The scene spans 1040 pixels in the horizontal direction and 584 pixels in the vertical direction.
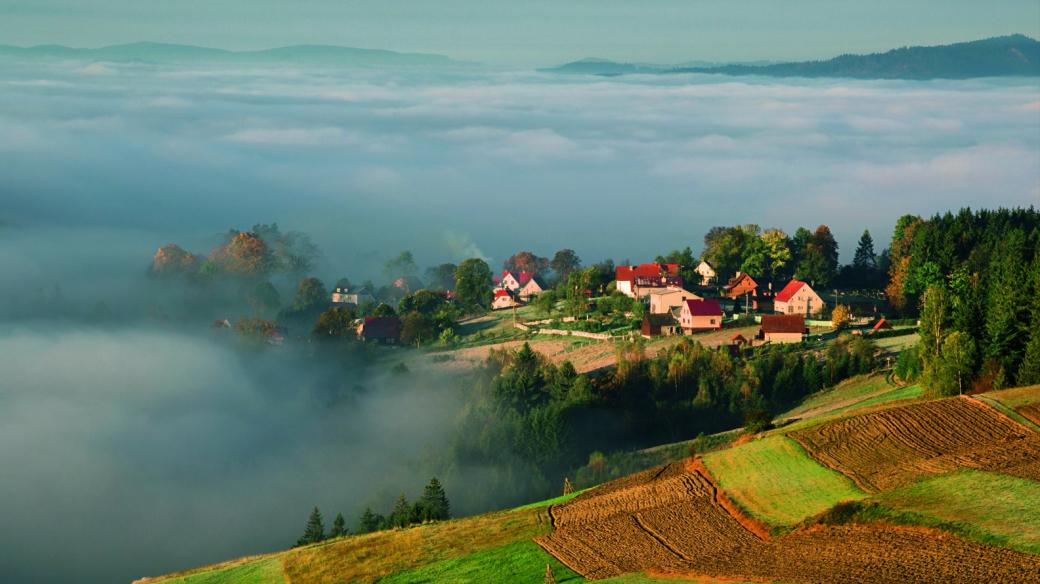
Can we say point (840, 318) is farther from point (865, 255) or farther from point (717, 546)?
point (717, 546)

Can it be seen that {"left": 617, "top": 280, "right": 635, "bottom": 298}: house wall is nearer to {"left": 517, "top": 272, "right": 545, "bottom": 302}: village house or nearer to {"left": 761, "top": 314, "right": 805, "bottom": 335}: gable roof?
{"left": 517, "top": 272, "right": 545, "bottom": 302}: village house

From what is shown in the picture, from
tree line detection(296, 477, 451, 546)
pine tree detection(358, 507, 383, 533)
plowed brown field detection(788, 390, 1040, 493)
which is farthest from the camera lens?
pine tree detection(358, 507, 383, 533)

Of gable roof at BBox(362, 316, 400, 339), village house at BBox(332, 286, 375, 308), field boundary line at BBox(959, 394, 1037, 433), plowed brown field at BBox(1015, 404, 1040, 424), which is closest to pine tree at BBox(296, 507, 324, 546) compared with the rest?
field boundary line at BBox(959, 394, 1037, 433)

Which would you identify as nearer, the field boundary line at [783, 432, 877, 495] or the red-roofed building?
the field boundary line at [783, 432, 877, 495]

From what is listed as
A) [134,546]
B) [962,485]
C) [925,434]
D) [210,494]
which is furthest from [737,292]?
[962,485]

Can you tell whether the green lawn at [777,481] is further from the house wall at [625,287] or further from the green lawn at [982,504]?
the house wall at [625,287]

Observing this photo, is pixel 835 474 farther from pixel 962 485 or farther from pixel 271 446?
pixel 271 446
